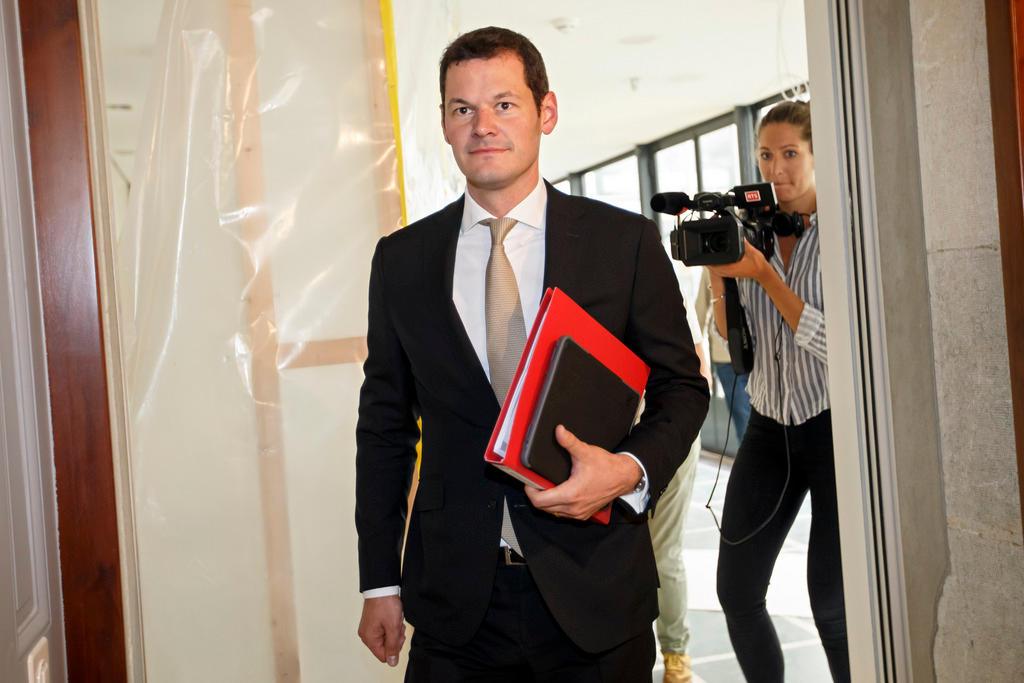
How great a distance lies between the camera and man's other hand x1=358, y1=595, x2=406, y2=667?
53.1 inches

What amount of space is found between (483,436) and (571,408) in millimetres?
194

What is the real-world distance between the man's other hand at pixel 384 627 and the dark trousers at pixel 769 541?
940 millimetres

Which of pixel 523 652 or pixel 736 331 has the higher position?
pixel 736 331

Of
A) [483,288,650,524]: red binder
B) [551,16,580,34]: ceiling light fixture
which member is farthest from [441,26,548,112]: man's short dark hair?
[551,16,580,34]: ceiling light fixture

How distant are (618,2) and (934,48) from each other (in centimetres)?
303

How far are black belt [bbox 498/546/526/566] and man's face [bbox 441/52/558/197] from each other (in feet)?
1.82

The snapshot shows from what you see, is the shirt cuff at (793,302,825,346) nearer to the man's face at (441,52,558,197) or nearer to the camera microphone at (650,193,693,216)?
the camera microphone at (650,193,693,216)

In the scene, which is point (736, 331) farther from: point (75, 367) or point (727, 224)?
point (75, 367)

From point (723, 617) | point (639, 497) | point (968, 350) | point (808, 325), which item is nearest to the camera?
point (639, 497)

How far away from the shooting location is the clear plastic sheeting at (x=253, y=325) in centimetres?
191

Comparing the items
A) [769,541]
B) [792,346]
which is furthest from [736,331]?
[769,541]

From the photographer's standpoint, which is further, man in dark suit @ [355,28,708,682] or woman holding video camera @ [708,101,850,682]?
woman holding video camera @ [708,101,850,682]

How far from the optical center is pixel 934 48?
4.41 ft

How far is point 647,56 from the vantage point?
16.8ft
